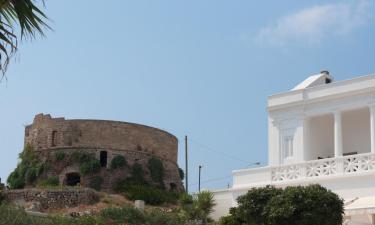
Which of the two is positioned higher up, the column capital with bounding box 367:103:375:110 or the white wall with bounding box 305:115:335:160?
the column capital with bounding box 367:103:375:110

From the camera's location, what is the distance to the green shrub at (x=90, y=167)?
54.0m

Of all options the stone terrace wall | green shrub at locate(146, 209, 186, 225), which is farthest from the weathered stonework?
green shrub at locate(146, 209, 186, 225)

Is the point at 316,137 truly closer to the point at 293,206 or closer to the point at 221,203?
the point at 221,203

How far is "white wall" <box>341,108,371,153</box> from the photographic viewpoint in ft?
106

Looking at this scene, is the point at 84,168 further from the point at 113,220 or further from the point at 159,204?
the point at 113,220

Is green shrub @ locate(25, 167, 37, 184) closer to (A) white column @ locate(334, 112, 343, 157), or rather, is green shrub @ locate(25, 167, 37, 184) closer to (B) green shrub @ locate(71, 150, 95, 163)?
(B) green shrub @ locate(71, 150, 95, 163)

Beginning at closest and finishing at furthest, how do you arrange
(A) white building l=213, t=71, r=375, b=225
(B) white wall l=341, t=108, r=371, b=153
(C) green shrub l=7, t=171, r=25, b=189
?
(A) white building l=213, t=71, r=375, b=225, (B) white wall l=341, t=108, r=371, b=153, (C) green shrub l=7, t=171, r=25, b=189

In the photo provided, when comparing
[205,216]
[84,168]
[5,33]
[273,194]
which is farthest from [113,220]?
[5,33]

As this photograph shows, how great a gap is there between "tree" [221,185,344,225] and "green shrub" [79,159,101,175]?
103 ft

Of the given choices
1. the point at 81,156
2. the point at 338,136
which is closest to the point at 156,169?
the point at 81,156

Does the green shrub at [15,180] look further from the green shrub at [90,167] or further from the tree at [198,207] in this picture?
the tree at [198,207]

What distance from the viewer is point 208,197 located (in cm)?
3266

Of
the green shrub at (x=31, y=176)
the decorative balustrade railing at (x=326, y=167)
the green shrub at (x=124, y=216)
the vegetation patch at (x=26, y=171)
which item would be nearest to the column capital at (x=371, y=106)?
the decorative balustrade railing at (x=326, y=167)

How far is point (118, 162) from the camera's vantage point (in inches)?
2162
